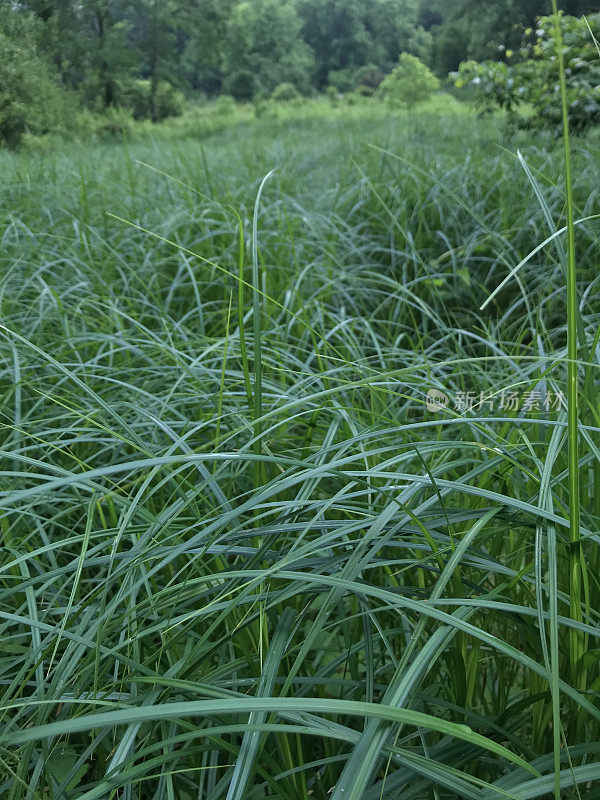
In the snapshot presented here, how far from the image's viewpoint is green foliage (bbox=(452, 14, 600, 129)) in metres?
3.80

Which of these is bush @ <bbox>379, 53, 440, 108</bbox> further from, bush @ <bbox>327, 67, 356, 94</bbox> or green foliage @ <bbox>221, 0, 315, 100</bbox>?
green foliage @ <bbox>221, 0, 315, 100</bbox>

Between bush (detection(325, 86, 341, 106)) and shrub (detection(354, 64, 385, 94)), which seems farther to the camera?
bush (detection(325, 86, 341, 106))

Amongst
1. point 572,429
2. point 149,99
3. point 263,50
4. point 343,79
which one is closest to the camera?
point 572,429

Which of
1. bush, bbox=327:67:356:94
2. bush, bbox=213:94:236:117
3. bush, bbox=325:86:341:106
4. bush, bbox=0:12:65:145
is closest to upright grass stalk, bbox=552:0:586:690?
bush, bbox=0:12:65:145

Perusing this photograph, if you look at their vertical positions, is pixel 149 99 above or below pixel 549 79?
above

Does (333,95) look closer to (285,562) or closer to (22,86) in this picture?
(22,86)

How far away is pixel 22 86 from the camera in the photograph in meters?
4.87

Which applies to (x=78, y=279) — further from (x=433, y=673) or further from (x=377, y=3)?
(x=377, y=3)

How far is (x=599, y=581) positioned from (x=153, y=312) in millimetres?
1470

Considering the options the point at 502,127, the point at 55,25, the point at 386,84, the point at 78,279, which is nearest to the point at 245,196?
the point at 78,279

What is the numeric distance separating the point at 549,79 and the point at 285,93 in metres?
5.45

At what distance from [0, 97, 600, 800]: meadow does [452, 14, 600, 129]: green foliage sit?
2.15 metres

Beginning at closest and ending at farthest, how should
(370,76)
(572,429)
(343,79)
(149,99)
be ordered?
1. (572,429)
2. (149,99)
3. (370,76)
4. (343,79)

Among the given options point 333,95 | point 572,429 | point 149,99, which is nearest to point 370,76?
point 333,95
